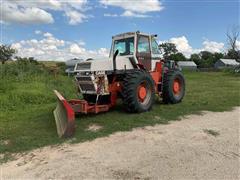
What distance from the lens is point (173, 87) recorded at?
1078 centimetres

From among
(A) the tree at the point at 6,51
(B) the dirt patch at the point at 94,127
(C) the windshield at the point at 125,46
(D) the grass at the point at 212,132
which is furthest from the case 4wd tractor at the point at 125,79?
(A) the tree at the point at 6,51

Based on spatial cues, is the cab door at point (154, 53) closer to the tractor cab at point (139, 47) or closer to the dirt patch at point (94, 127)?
the tractor cab at point (139, 47)

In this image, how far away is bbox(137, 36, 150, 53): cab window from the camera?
9732 mm

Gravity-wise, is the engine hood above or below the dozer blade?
above

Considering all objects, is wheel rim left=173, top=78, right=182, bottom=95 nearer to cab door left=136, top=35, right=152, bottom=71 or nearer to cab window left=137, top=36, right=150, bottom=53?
cab door left=136, top=35, right=152, bottom=71

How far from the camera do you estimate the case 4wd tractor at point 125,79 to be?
8.52m

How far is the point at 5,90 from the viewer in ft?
41.1

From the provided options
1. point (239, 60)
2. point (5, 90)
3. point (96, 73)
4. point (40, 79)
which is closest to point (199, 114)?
point (96, 73)

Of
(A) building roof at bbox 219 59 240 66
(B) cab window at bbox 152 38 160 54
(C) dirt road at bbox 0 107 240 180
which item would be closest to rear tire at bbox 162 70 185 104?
(B) cab window at bbox 152 38 160 54

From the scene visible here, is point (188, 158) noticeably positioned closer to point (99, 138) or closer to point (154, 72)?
point (99, 138)

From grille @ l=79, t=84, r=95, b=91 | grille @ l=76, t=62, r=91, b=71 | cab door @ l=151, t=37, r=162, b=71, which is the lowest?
grille @ l=79, t=84, r=95, b=91

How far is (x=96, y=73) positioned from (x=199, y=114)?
9.59 feet

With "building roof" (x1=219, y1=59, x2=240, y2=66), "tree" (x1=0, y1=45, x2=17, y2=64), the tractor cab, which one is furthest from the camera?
"building roof" (x1=219, y1=59, x2=240, y2=66)

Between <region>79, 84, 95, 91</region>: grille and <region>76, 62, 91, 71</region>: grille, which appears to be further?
<region>76, 62, 91, 71</region>: grille
